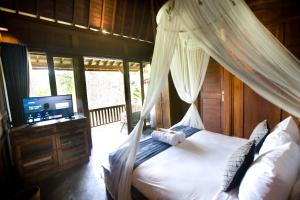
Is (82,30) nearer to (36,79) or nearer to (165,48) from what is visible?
(36,79)

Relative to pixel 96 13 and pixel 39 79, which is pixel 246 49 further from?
pixel 39 79

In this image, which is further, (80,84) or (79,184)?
(80,84)

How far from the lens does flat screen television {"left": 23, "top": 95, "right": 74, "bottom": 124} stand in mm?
2584

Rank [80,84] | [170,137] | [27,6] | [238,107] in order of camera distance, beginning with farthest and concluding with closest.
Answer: [80,84], [238,107], [27,6], [170,137]

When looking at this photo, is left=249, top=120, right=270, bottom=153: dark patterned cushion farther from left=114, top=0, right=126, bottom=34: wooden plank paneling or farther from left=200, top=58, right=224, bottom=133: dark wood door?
left=114, top=0, right=126, bottom=34: wooden plank paneling

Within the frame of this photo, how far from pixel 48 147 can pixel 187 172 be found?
233 centimetres

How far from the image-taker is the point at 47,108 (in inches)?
109

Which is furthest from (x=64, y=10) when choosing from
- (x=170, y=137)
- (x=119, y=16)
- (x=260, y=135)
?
(x=260, y=135)

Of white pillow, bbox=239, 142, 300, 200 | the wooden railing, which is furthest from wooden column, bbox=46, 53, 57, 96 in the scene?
white pillow, bbox=239, 142, 300, 200

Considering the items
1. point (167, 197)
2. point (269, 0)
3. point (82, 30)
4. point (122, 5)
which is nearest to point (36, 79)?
point (82, 30)

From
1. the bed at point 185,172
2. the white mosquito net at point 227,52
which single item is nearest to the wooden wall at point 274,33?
the bed at point 185,172

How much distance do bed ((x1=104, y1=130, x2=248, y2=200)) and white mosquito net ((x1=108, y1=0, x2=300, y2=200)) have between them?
20cm

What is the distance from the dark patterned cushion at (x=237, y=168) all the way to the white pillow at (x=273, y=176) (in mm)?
87

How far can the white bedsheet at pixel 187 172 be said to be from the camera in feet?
4.14
